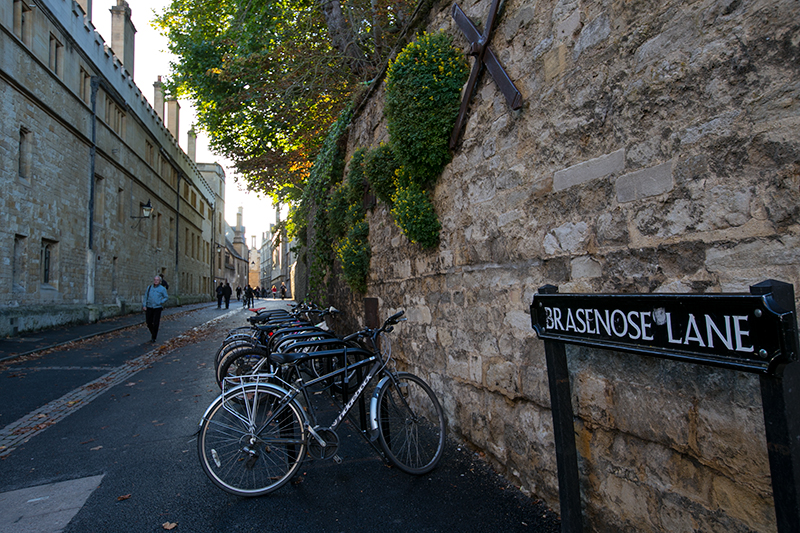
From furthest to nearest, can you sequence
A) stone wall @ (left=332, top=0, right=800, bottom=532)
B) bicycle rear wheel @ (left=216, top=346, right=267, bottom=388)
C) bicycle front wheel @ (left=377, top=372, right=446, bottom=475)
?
bicycle rear wheel @ (left=216, top=346, right=267, bottom=388) → bicycle front wheel @ (left=377, top=372, right=446, bottom=475) → stone wall @ (left=332, top=0, right=800, bottom=532)

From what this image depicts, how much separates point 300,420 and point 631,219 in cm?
235

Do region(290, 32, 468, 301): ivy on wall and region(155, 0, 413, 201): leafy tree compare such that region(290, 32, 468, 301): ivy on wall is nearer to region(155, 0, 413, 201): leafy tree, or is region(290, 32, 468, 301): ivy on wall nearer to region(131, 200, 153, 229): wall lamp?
region(155, 0, 413, 201): leafy tree

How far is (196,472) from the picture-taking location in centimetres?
346

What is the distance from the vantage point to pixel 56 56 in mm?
15086

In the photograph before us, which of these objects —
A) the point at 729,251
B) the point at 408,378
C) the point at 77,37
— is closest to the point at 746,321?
the point at 729,251

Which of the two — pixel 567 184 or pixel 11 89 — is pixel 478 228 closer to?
pixel 567 184

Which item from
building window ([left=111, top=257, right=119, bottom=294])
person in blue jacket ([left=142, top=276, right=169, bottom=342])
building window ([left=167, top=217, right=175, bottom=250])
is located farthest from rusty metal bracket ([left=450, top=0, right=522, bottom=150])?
building window ([left=167, top=217, right=175, bottom=250])

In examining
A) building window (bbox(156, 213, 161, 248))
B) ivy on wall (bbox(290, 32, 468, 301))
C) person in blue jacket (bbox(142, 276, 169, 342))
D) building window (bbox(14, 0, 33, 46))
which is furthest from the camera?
building window (bbox(156, 213, 161, 248))

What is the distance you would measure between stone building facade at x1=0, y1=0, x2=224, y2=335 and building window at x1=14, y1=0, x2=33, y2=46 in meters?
0.03

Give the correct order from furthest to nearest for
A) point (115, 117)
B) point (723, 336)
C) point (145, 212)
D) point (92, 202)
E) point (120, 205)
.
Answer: point (120, 205), point (115, 117), point (145, 212), point (92, 202), point (723, 336)

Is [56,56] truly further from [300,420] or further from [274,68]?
[300,420]

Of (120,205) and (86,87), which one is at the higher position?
(86,87)

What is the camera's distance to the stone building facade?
12.3 meters

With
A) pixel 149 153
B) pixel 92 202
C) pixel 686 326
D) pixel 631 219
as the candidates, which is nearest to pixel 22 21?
pixel 92 202
